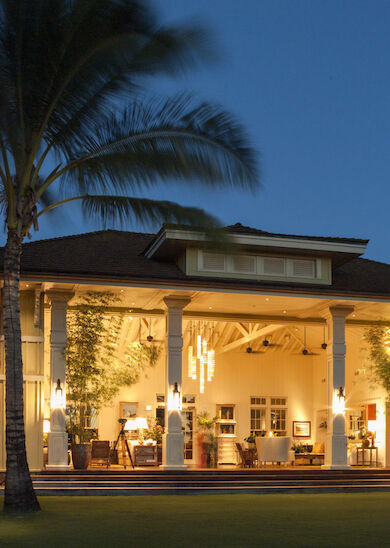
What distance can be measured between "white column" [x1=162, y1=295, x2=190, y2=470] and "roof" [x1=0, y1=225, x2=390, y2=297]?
2.88 ft

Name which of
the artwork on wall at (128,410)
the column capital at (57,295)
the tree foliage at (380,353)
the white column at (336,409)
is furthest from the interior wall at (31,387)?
the tree foliage at (380,353)

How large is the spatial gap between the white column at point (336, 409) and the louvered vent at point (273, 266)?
2028mm

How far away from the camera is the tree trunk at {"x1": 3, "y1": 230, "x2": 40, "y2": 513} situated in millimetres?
11281

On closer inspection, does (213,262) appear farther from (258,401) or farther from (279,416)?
(279,416)

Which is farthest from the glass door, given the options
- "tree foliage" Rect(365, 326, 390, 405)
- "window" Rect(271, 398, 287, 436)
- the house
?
"tree foliage" Rect(365, 326, 390, 405)

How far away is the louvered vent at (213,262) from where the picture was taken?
1716 centimetres

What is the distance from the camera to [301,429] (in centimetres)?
2611

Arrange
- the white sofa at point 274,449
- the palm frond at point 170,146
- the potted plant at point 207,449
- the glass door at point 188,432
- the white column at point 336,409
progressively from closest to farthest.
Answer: the palm frond at point 170,146, the white column at point 336,409, the white sofa at point 274,449, the potted plant at point 207,449, the glass door at point 188,432

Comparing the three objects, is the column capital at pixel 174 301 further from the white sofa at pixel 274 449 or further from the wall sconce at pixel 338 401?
the white sofa at pixel 274 449

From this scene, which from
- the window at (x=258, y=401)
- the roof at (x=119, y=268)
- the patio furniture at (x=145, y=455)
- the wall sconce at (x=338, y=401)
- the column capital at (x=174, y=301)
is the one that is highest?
the roof at (x=119, y=268)

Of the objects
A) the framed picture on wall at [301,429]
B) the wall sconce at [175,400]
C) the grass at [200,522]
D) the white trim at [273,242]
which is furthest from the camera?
the framed picture on wall at [301,429]

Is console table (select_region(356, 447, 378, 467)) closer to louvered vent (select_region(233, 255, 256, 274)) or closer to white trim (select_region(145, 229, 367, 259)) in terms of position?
white trim (select_region(145, 229, 367, 259))

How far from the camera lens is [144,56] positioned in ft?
38.2

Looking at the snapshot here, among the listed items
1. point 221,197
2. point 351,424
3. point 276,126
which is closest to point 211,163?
point 221,197
